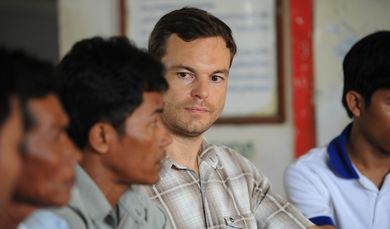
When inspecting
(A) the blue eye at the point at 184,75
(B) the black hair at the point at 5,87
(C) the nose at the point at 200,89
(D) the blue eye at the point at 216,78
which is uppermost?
(B) the black hair at the point at 5,87

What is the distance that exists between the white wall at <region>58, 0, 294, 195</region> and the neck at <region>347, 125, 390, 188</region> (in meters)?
0.77

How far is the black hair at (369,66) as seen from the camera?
1.91 m

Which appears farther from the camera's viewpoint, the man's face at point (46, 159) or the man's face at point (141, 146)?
the man's face at point (141, 146)

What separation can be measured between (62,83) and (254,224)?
690 mm

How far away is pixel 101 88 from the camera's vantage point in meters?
1.22

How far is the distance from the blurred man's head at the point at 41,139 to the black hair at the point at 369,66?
1.22 meters

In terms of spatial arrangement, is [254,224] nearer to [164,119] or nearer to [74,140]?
[164,119]

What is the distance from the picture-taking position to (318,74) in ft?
8.96

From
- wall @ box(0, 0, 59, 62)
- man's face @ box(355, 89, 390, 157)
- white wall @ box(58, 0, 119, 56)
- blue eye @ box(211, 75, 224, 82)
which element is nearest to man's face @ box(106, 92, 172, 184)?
blue eye @ box(211, 75, 224, 82)

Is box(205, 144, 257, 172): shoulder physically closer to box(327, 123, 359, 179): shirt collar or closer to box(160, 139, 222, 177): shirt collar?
box(160, 139, 222, 177): shirt collar

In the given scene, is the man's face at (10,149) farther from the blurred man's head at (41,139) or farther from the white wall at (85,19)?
the white wall at (85,19)

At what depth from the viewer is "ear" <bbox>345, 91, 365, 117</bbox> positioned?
6.48 feet

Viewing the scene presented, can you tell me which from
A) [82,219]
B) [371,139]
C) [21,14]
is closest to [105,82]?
[82,219]

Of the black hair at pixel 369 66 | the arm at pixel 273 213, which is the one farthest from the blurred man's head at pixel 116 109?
the black hair at pixel 369 66
